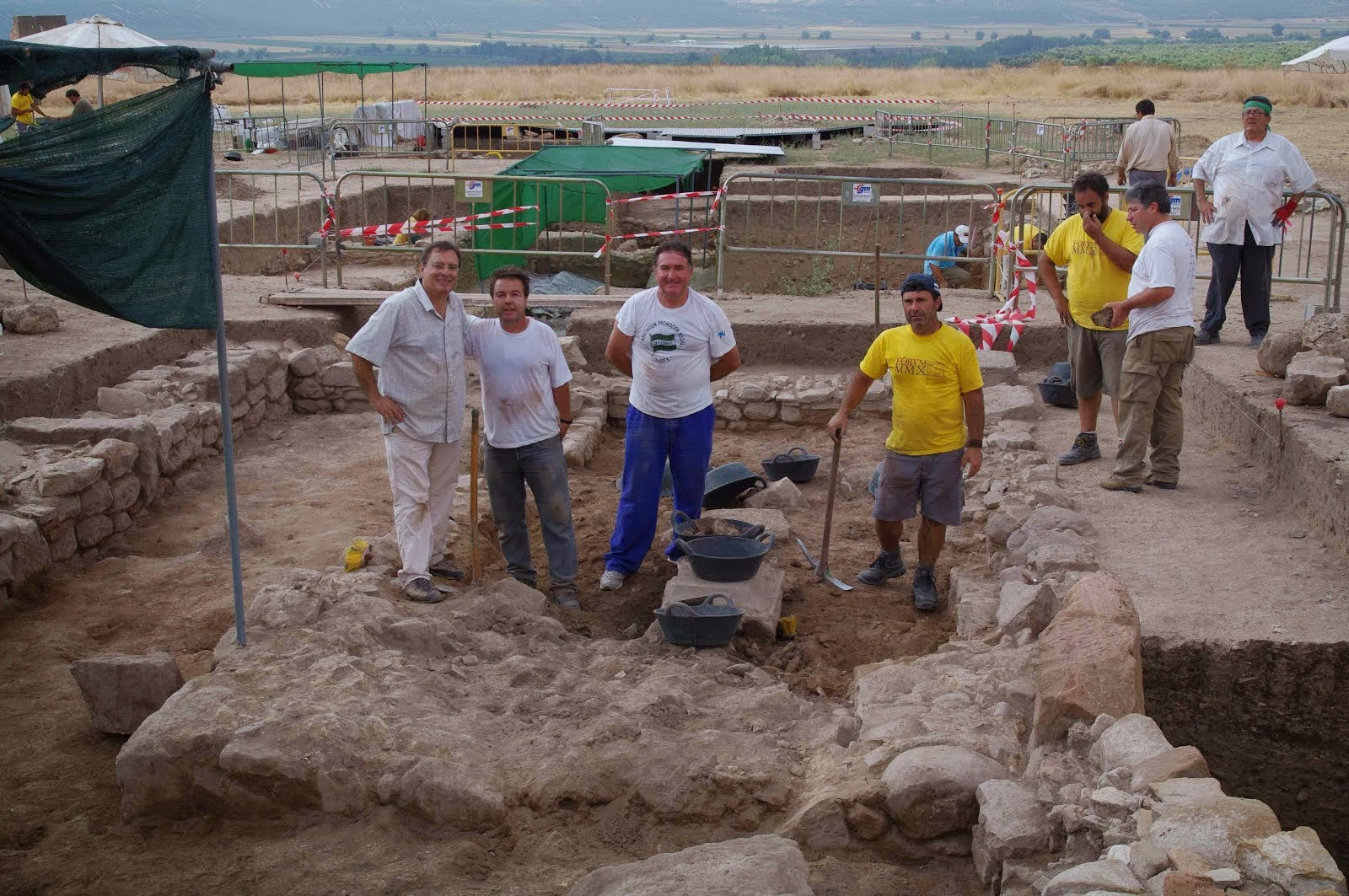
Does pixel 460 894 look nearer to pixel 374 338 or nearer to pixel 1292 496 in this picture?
pixel 374 338

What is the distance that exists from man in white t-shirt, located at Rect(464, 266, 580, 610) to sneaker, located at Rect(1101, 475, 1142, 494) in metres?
3.32

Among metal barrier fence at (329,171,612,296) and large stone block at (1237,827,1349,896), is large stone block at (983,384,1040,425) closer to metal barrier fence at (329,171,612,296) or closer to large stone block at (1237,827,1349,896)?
metal barrier fence at (329,171,612,296)

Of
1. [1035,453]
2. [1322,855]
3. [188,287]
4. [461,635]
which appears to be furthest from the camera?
[1035,453]

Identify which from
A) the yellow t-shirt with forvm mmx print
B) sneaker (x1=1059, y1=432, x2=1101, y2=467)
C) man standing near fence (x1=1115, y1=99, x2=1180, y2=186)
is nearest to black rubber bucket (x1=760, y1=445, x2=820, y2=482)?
sneaker (x1=1059, y1=432, x2=1101, y2=467)

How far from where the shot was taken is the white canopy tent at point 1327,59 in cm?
3959

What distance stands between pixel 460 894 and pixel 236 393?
22.1ft

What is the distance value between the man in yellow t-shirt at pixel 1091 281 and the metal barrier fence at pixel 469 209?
561cm

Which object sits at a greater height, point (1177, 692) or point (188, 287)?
point (188, 287)

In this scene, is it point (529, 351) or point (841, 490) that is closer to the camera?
point (529, 351)

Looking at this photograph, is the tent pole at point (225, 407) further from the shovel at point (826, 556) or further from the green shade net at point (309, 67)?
the green shade net at point (309, 67)

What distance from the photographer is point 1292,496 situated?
745cm

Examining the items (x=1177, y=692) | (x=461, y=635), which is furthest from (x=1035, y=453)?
(x=461, y=635)

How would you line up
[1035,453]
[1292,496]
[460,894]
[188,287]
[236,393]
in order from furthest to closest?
[236,393] < [1035,453] < [1292,496] < [188,287] < [460,894]

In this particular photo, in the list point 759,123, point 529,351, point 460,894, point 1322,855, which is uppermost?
point 759,123
